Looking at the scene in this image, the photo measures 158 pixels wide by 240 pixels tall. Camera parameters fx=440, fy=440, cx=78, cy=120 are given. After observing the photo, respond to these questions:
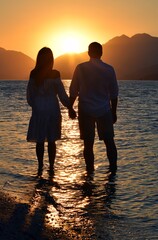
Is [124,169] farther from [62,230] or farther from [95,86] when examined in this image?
[62,230]

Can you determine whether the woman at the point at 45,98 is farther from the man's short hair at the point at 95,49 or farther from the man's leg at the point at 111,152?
the man's leg at the point at 111,152

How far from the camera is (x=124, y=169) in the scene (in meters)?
8.95

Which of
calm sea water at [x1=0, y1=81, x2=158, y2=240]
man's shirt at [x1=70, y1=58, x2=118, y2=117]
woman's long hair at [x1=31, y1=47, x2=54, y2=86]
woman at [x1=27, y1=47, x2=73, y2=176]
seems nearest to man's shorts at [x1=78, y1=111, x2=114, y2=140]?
man's shirt at [x1=70, y1=58, x2=118, y2=117]

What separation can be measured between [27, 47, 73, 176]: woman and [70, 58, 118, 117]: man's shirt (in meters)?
0.40

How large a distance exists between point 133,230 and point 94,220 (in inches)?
21.2

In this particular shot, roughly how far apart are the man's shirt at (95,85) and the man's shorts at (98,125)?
0.33 feet

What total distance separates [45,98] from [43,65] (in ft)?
1.88

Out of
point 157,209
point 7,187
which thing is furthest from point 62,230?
point 7,187

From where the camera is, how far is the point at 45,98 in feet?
25.2

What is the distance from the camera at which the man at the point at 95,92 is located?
25.7 feet

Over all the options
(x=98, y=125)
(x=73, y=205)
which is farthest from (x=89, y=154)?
(x=73, y=205)

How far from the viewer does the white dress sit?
7.66 metres

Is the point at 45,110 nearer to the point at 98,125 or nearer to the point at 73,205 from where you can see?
the point at 98,125

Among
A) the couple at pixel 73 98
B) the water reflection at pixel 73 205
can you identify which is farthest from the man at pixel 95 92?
the water reflection at pixel 73 205
